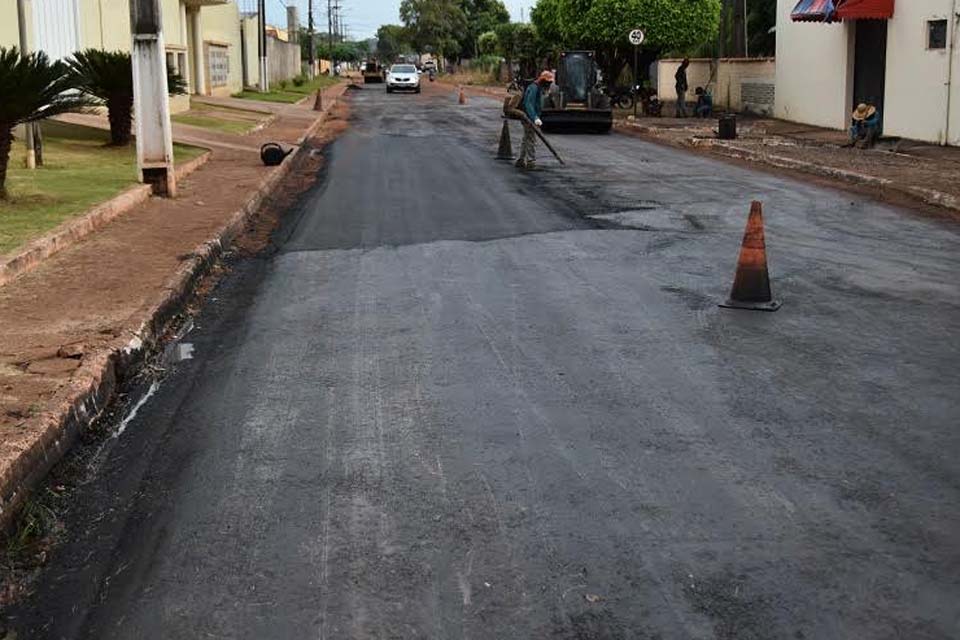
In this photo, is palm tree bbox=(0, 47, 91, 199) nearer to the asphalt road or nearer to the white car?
the asphalt road

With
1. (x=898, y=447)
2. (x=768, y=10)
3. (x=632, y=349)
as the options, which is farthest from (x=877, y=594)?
(x=768, y=10)

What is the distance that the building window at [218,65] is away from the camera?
152 ft

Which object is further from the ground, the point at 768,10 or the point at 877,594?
the point at 768,10

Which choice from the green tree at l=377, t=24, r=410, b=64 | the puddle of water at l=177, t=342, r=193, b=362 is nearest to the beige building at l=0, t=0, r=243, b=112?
the puddle of water at l=177, t=342, r=193, b=362

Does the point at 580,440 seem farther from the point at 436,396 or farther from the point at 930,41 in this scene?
the point at 930,41

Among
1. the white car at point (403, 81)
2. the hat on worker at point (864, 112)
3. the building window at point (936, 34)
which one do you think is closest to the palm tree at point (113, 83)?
the hat on worker at point (864, 112)

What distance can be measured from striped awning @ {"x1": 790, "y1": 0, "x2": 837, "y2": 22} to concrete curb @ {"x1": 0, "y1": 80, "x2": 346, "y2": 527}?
65.3 ft

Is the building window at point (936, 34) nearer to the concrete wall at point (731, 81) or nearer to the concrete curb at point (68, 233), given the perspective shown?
the concrete wall at point (731, 81)

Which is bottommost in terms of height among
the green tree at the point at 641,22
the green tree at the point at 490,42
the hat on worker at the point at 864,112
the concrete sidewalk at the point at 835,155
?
the concrete sidewalk at the point at 835,155

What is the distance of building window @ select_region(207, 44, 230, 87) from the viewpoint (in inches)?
1829

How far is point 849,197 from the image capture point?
53.5ft

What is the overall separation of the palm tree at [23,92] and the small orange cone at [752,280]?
8656 millimetres

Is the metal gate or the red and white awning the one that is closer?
the metal gate

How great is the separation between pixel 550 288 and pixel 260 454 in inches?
170
